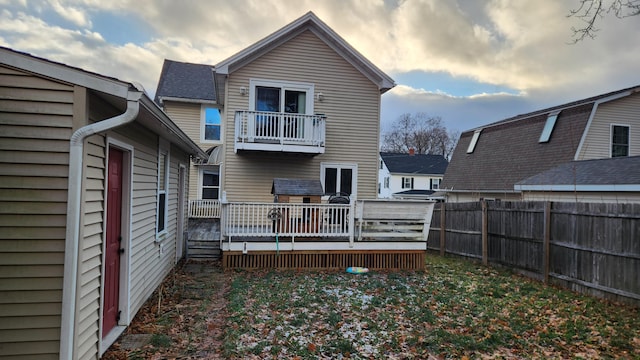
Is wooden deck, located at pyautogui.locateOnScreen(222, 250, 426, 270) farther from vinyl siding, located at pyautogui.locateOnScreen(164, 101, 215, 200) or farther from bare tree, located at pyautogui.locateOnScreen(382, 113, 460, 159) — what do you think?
bare tree, located at pyautogui.locateOnScreen(382, 113, 460, 159)

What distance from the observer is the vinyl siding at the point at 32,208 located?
304cm


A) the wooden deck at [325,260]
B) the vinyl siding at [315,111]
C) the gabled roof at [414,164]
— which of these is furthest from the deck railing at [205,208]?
the gabled roof at [414,164]

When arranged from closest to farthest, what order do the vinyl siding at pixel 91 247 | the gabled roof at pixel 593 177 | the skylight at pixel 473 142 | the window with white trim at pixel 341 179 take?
the vinyl siding at pixel 91 247, the gabled roof at pixel 593 177, the window with white trim at pixel 341 179, the skylight at pixel 473 142

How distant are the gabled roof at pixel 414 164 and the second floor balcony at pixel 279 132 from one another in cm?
2706

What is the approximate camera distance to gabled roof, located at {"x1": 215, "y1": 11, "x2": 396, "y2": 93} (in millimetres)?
11453

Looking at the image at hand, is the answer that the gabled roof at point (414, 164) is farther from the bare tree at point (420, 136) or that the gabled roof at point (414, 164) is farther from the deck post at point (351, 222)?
the deck post at point (351, 222)

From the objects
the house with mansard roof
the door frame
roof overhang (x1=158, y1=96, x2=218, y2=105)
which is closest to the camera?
the door frame

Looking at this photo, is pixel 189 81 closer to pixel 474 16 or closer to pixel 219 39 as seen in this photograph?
pixel 219 39

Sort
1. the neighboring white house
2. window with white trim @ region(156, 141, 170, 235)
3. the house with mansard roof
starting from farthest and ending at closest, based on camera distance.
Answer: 1. the neighboring white house
2. the house with mansard roof
3. window with white trim @ region(156, 141, 170, 235)

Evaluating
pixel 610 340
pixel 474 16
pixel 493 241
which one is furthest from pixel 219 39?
pixel 610 340

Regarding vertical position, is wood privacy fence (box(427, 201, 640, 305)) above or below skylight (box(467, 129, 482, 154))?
below

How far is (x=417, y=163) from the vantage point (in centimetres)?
3859

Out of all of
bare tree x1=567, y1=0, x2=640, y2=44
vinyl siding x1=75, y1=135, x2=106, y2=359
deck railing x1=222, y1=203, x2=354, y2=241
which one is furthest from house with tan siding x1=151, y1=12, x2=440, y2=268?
bare tree x1=567, y1=0, x2=640, y2=44

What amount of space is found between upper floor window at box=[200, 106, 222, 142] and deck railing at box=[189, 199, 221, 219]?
299cm
